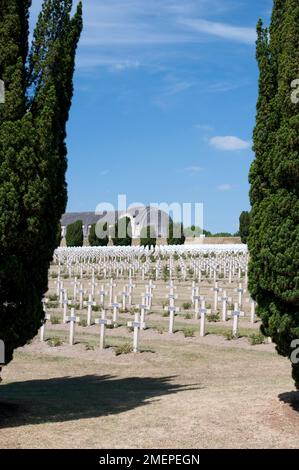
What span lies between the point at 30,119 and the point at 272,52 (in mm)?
3855

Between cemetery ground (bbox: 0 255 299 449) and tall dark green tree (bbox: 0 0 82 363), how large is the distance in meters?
1.61

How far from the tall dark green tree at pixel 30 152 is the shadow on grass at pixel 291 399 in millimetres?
4071

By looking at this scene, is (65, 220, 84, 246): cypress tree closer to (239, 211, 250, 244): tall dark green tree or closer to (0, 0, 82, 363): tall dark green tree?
(239, 211, 250, 244): tall dark green tree

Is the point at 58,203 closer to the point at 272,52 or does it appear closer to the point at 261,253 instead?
the point at 261,253

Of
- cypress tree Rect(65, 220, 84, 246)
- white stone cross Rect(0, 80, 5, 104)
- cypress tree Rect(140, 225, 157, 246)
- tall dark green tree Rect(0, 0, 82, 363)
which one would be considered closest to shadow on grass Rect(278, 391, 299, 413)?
tall dark green tree Rect(0, 0, 82, 363)

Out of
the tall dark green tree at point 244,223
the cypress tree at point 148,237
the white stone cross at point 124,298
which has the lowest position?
the white stone cross at point 124,298

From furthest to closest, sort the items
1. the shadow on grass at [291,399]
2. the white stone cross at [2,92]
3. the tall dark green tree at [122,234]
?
→ the tall dark green tree at [122,234] < the shadow on grass at [291,399] < the white stone cross at [2,92]

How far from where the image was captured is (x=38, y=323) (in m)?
10.3

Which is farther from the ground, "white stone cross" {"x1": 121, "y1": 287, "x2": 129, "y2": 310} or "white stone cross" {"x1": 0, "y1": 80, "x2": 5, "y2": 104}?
"white stone cross" {"x1": 0, "y1": 80, "x2": 5, "y2": 104}

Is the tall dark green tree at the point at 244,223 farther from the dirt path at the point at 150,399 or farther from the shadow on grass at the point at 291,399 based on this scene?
the shadow on grass at the point at 291,399

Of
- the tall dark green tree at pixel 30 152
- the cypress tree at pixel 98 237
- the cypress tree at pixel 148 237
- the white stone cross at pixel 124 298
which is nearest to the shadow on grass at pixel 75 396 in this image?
the tall dark green tree at pixel 30 152

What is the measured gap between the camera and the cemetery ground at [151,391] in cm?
884

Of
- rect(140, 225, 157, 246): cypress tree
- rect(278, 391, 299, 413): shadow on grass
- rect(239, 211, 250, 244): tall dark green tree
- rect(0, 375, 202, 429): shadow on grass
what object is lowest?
rect(0, 375, 202, 429): shadow on grass

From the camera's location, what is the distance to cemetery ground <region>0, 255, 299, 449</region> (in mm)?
8844
